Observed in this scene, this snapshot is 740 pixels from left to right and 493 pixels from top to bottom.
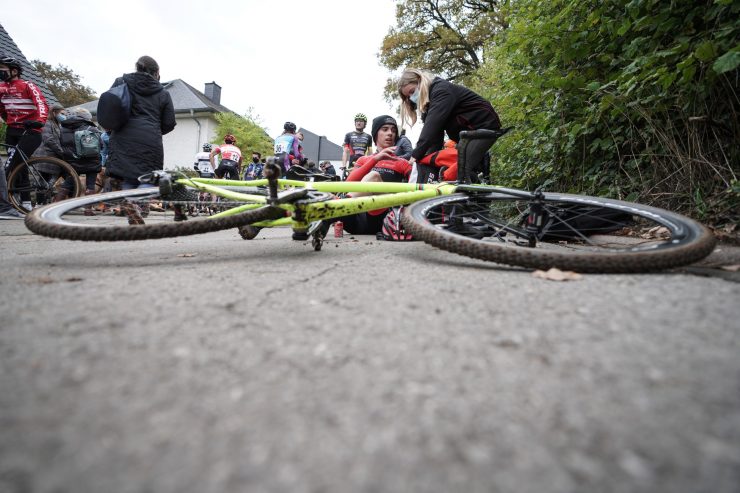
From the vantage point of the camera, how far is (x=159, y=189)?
7.37 ft

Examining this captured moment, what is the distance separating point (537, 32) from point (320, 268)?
310 cm

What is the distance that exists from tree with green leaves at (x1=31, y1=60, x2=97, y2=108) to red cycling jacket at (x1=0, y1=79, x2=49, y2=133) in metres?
35.8

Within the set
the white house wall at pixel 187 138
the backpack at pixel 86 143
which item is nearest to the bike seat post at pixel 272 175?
the backpack at pixel 86 143

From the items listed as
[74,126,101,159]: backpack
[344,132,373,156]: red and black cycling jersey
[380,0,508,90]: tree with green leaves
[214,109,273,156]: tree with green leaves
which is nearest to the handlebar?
[74,126,101,159]: backpack

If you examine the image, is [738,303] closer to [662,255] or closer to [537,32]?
[662,255]

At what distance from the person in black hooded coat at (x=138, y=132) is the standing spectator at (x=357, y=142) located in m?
4.52

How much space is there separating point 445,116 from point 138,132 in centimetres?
324

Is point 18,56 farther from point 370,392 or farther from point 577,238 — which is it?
point 370,392

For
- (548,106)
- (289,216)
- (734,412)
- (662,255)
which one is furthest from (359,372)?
(548,106)

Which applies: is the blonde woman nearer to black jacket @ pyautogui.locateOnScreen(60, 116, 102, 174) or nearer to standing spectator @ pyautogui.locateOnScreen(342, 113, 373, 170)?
standing spectator @ pyautogui.locateOnScreen(342, 113, 373, 170)

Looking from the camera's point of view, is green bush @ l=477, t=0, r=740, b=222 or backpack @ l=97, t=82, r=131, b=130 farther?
backpack @ l=97, t=82, r=131, b=130

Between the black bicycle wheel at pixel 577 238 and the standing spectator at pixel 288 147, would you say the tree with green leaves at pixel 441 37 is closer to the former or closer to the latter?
the standing spectator at pixel 288 147

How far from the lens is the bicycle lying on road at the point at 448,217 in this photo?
55.8 inches

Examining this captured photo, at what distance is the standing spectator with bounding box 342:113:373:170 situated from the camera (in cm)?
806
